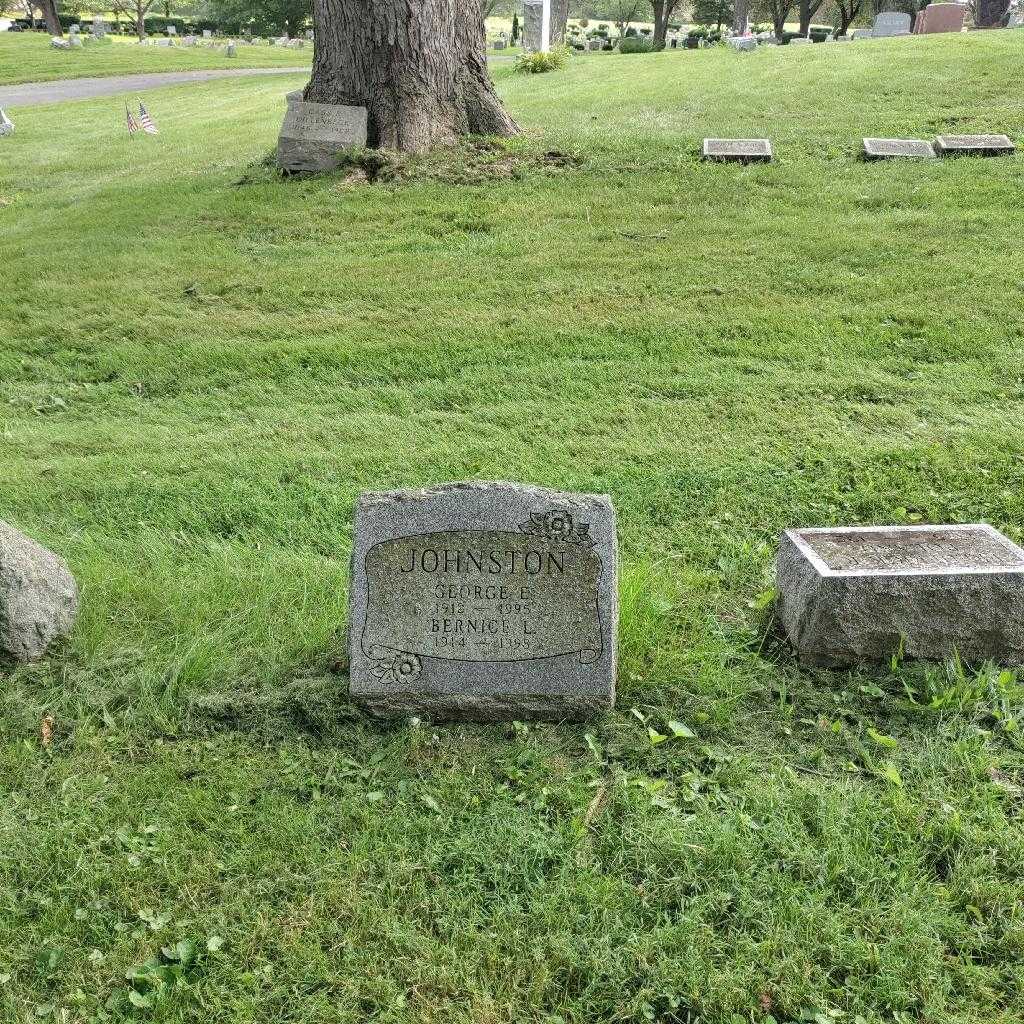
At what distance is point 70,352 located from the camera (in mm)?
7574

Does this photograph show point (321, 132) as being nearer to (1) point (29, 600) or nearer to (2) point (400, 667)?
(1) point (29, 600)

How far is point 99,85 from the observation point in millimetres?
30469

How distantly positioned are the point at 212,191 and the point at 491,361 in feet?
20.0

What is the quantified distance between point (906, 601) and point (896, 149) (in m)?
8.98

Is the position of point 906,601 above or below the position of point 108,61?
below

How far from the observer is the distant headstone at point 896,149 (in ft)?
35.7

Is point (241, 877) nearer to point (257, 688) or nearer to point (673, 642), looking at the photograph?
point (257, 688)

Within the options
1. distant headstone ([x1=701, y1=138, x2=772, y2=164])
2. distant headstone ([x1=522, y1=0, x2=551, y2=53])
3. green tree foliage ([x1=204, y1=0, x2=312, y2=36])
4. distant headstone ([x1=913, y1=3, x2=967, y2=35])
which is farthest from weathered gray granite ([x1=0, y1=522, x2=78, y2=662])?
green tree foliage ([x1=204, y1=0, x2=312, y2=36])

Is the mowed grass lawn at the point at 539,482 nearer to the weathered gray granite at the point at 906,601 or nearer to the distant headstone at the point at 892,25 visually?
the weathered gray granite at the point at 906,601

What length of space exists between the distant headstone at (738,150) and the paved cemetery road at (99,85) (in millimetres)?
22006

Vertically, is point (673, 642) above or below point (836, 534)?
below

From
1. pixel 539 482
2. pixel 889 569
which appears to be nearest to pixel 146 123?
pixel 539 482

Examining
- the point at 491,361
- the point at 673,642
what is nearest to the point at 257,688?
the point at 673,642

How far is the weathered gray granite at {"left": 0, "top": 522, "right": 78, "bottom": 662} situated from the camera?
3.92 m
